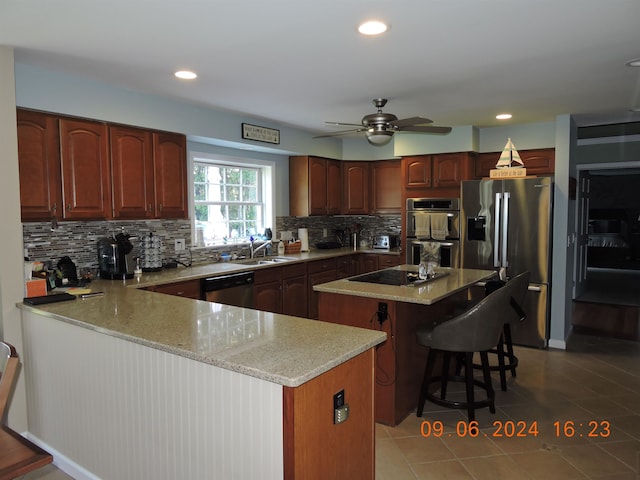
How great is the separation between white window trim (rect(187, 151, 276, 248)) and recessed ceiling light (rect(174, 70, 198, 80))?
1419 millimetres

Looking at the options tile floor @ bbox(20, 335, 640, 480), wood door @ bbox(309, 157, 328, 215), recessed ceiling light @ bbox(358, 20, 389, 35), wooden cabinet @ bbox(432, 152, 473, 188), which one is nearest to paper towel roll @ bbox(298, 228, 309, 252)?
wood door @ bbox(309, 157, 328, 215)

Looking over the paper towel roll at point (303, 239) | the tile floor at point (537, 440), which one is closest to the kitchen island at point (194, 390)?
the tile floor at point (537, 440)

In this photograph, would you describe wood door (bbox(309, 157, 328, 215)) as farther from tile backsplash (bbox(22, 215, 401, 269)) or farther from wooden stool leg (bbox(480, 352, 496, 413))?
wooden stool leg (bbox(480, 352, 496, 413))

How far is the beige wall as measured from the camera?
2555 mm

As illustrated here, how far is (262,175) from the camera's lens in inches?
219

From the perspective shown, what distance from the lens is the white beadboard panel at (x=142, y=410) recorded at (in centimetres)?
161

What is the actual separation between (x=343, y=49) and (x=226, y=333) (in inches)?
68.5

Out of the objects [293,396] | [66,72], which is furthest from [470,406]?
[66,72]

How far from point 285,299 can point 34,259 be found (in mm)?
2323

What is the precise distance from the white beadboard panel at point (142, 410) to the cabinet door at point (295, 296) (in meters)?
2.51

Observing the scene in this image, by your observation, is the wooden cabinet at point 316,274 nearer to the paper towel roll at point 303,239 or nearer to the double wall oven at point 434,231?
the paper towel roll at point 303,239

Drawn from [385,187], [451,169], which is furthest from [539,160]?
[385,187]

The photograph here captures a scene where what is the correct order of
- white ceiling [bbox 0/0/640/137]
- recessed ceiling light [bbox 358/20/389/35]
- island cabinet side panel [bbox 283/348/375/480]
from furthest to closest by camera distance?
1. recessed ceiling light [bbox 358/20/389/35]
2. white ceiling [bbox 0/0/640/137]
3. island cabinet side panel [bbox 283/348/375/480]

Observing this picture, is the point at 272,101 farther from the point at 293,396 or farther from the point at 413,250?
the point at 293,396
